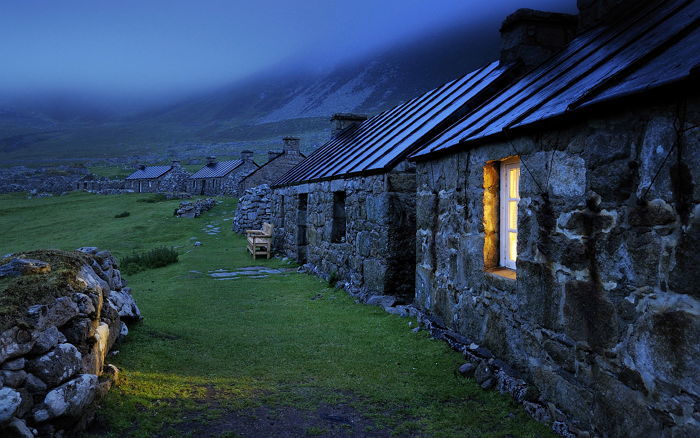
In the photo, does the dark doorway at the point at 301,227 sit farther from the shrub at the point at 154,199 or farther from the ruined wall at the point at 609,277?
the shrub at the point at 154,199

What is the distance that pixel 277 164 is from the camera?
37.9 metres

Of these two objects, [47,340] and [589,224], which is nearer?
[47,340]

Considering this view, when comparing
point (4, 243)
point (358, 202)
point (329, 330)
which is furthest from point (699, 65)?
point (4, 243)

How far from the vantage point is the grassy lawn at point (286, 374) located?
4199 mm

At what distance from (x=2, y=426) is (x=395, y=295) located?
673 centimetres

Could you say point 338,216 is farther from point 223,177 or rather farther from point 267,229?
point 223,177

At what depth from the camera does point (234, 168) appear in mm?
48438

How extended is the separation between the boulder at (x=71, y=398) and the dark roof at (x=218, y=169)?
4564cm

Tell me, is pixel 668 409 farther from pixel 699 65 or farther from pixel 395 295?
pixel 395 295

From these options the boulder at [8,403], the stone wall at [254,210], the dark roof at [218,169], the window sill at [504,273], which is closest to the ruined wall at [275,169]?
the dark roof at [218,169]

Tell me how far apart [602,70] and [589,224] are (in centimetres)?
193

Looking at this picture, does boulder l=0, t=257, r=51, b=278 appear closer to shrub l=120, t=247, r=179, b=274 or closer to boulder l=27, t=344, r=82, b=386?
boulder l=27, t=344, r=82, b=386

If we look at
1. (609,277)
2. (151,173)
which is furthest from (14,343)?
(151,173)

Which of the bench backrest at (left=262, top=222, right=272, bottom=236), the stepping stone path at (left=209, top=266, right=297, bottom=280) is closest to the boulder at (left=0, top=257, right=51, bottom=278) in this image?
the stepping stone path at (left=209, top=266, right=297, bottom=280)
